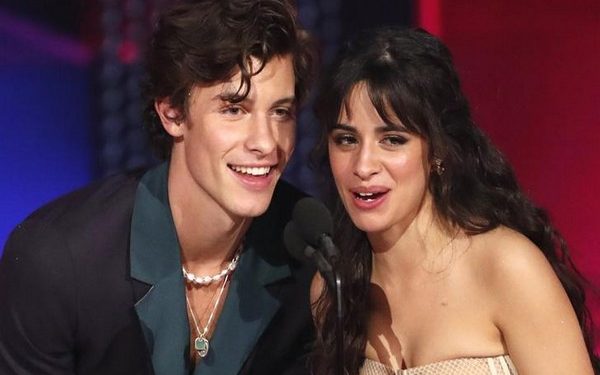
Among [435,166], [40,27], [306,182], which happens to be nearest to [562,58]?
[306,182]

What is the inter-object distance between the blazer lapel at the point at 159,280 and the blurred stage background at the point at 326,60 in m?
0.75

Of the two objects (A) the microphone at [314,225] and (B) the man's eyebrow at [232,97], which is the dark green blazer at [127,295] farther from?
(A) the microphone at [314,225]

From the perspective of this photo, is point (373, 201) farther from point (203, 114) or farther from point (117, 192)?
point (117, 192)

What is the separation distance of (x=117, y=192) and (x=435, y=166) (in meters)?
0.72

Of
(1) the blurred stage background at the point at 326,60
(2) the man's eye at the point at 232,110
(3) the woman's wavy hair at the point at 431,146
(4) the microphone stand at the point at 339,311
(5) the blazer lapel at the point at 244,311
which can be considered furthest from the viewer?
(1) the blurred stage background at the point at 326,60

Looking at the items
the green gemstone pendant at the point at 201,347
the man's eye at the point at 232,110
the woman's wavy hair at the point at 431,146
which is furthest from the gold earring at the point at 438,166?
the green gemstone pendant at the point at 201,347

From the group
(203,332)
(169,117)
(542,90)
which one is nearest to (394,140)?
(169,117)

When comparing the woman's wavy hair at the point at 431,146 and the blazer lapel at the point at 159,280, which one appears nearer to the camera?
the woman's wavy hair at the point at 431,146

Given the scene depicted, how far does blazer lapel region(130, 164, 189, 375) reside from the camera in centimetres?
237

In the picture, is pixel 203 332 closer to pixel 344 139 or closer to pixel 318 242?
pixel 344 139

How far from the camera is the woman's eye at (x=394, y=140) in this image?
2248mm

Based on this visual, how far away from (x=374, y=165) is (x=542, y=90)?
114 centimetres

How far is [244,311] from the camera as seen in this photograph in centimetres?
251

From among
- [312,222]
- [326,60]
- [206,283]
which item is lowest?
[206,283]
